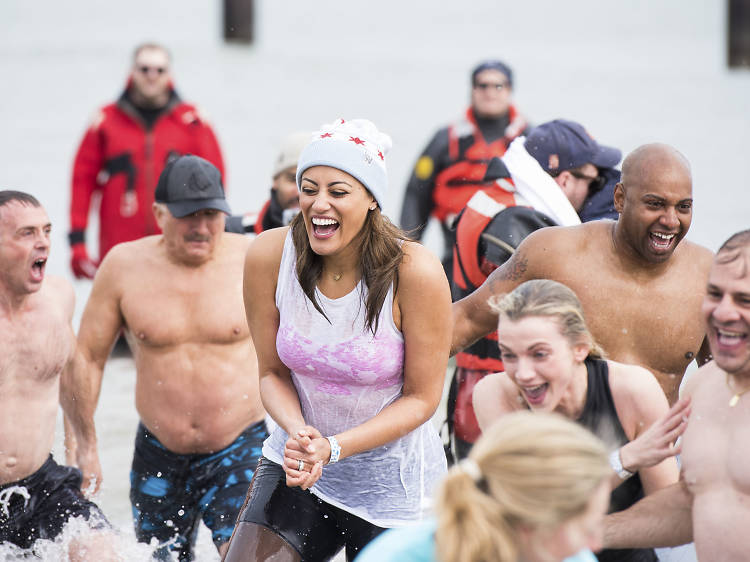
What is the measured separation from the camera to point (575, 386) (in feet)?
10.3

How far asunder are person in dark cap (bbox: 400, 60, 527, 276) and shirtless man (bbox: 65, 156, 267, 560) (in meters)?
2.70

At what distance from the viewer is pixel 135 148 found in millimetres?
7891

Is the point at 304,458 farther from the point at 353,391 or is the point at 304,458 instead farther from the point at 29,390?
the point at 29,390

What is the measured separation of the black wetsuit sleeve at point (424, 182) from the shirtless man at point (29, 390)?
3.29 metres

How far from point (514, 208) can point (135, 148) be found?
413cm

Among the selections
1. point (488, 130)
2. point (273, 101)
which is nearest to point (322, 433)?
point (488, 130)

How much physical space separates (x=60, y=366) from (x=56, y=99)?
21498mm

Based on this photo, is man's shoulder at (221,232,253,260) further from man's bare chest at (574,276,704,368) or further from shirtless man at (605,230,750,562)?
shirtless man at (605,230,750,562)

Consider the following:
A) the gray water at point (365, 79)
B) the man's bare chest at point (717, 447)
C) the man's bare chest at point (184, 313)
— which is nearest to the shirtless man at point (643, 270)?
the man's bare chest at point (717, 447)

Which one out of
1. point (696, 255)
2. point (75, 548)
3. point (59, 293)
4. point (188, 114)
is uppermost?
point (188, 114)

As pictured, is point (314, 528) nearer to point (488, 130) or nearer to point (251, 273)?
point (251, 273)

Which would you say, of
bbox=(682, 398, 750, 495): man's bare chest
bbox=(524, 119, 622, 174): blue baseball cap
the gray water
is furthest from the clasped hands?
the gray water

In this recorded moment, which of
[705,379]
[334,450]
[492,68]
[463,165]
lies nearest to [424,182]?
[463,165]

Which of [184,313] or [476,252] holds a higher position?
[476,252]
